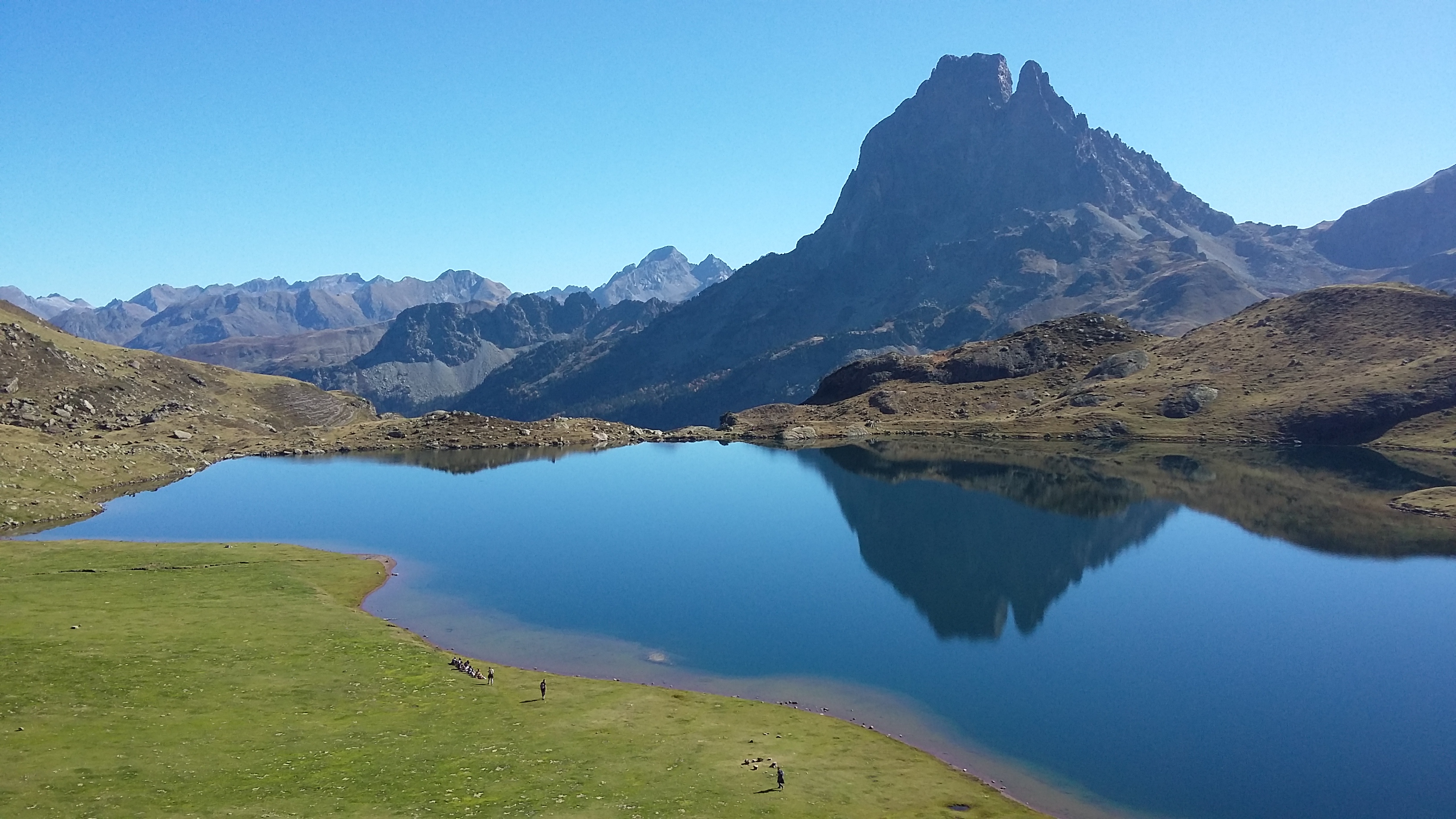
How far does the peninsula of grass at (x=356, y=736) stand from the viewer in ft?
131

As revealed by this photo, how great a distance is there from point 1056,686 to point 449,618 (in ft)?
187

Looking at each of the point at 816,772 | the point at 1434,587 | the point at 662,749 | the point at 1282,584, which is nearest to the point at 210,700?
the point at 662,749

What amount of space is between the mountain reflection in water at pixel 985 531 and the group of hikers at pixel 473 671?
138 feet

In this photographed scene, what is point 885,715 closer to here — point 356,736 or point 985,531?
point 356,736

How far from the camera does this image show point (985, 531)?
12238cm

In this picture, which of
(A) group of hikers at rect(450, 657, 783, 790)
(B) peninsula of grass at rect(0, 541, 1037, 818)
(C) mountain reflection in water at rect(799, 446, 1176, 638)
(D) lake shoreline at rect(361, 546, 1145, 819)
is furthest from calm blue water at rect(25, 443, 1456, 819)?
(A) group of hikers at rect(450, 657, 783, 790)

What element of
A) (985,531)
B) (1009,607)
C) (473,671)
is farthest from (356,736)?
(985,531)

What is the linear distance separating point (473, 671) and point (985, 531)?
83.1 m

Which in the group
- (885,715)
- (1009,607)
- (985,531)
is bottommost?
(885,715)

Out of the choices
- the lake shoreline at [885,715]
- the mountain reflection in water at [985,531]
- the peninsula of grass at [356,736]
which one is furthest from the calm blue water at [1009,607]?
the peninsula of grass at [356,736]

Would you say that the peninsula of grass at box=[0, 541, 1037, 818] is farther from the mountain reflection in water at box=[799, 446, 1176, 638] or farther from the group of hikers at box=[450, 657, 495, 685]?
the mountain reflection in water at box=[799, 446, 1176, 638]

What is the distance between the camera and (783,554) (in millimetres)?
111062

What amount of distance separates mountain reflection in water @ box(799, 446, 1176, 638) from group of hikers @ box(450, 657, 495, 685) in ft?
138

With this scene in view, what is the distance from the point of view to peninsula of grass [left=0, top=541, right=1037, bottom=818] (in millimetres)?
39844
